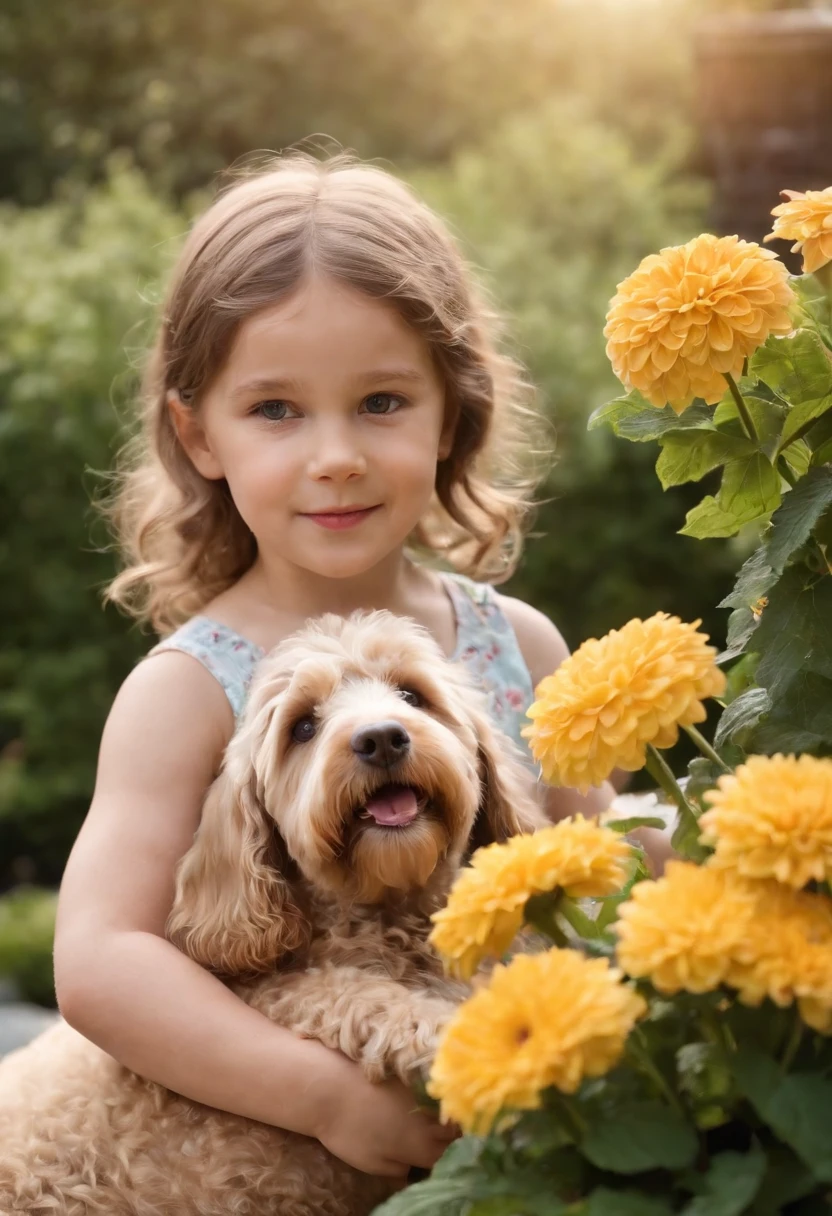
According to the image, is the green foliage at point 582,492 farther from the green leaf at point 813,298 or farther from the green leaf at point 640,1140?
the green leaf at point 640,1140

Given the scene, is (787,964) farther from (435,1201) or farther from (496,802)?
(496,802)

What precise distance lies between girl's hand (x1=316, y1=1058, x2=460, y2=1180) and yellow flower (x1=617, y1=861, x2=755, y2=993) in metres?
0.76

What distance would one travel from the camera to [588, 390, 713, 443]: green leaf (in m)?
1.82

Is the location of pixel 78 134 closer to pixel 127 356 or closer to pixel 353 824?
pixel 127 356

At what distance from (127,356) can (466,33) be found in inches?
328

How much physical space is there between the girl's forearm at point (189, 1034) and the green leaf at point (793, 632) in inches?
31.9

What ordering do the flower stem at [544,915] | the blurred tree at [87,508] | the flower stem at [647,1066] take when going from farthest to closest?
the blurred tree at [87,508]
the flower stem at [544,915]
the flower stem at [647,1066]

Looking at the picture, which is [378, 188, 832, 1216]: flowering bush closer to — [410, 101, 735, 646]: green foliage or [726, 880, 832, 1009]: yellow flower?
[726, 880, 832, 1009]: yellow flower

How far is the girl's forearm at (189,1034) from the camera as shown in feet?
6.62

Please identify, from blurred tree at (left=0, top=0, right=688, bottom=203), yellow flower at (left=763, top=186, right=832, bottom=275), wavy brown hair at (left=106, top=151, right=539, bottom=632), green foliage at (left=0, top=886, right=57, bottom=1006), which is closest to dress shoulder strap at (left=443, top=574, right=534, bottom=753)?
wavy brown hair at (left=106, top=151, right=539, bottom=632)

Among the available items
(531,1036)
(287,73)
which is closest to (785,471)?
(531,1036)

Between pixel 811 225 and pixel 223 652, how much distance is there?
1.29 meters

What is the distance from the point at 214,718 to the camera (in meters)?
2.53

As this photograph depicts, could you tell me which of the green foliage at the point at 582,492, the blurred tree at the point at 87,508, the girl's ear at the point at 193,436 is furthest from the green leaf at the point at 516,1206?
the blurred tree at the point at 87,508
